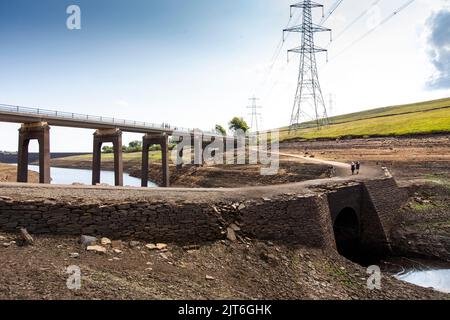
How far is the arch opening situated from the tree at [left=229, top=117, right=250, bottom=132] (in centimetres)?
10625

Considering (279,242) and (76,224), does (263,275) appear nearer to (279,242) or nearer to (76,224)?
(279,242)

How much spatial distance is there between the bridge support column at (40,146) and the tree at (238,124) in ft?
321

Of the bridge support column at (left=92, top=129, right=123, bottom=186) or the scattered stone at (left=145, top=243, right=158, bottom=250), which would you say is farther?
the bridge support column at (left=92, top=129, right=123, bottom=186)

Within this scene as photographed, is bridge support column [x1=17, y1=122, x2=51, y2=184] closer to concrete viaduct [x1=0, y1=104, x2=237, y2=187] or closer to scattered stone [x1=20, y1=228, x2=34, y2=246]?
concrete viaduct [x1=0, y1=104, x2=237, y2=187]

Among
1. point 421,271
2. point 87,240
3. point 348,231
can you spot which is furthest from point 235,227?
point 348,231

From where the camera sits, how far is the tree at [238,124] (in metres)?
134

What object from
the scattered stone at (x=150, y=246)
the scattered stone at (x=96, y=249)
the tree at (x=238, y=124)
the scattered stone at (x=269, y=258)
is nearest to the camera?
the scattered stone at (x=96, y=249)

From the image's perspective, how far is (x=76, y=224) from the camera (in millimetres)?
15203

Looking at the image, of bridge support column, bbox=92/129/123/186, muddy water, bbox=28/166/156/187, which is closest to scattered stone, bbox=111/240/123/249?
bridge support column, bbox=92/129/123/186

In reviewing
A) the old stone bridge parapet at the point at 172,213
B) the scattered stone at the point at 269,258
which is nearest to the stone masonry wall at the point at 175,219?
the old stone bridge parapet at the point at 172,213

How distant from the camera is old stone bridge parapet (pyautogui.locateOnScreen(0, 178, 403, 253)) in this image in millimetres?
15125

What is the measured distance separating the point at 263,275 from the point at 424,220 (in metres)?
19.0

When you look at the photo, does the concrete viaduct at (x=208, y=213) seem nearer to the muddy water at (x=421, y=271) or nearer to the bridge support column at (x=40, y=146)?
the muddy water at (x=421, y=271)

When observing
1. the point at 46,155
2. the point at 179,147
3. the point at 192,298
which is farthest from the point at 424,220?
the point at 179,147
